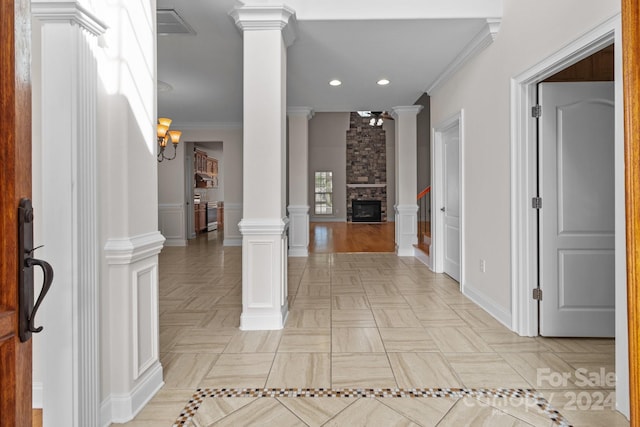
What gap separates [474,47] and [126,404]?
3766 mm

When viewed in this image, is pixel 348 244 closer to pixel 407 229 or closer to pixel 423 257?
pixel 407 229

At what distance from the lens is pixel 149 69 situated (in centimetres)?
187

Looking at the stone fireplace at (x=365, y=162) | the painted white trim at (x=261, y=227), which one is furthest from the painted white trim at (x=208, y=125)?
the stone fireplace at (x=365, y=162)

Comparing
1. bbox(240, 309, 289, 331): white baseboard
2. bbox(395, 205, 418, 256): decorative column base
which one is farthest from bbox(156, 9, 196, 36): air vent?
bbox(395, 205, 418, 256): decorative column base

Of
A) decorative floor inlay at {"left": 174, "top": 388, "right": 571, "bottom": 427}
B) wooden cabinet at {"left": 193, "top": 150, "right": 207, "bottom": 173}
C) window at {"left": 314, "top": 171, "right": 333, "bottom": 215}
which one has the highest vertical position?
wooden cabinet at {"left": 193, "top": 150, "right": 207, "bottom": 173}

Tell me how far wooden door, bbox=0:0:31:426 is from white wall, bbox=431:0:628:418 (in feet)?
7.46

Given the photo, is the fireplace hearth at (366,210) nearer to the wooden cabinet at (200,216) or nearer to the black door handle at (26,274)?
the wooden cabinet at (200,216)

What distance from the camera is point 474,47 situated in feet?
11.2

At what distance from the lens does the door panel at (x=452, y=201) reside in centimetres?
430

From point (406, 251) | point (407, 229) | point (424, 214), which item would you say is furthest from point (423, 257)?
point (424, 214)

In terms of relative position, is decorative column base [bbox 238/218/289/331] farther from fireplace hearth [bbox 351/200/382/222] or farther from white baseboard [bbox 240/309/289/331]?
fireplace hearth [bbox 351/200/382/222]

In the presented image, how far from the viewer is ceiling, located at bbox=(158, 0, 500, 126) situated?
3.15m

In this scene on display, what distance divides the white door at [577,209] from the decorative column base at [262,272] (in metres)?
1.93

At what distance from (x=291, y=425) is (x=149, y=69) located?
6.03 ft
